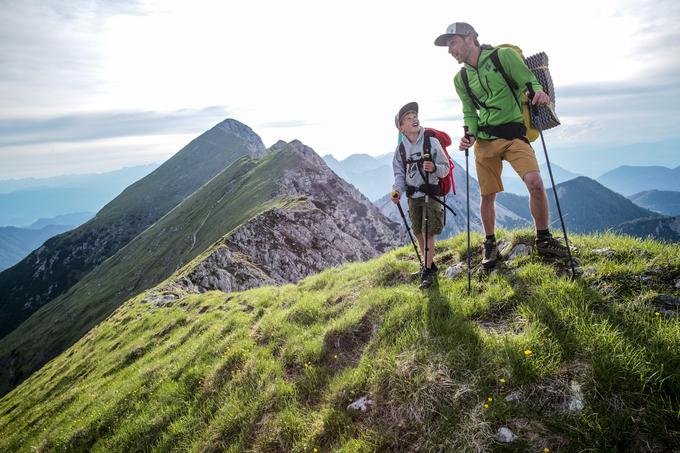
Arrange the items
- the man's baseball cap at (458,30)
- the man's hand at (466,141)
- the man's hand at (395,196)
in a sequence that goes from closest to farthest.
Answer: the man's baseball cap at (458,30) → the man's hand at (466,141) → the man's hand at (395,196)

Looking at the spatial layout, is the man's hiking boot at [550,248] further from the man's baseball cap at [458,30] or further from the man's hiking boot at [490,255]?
the man's baseball cap at [458,30]

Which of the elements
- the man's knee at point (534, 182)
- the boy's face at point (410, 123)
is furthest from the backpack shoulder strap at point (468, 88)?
the man's knee at point (534, 182)

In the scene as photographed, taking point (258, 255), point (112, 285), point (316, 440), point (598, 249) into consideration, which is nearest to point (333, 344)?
point (316, 440)

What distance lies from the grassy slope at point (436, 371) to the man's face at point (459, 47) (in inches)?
183

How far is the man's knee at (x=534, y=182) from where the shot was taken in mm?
6844

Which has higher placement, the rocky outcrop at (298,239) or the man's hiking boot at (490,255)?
the man's hiking boot at (490,255)

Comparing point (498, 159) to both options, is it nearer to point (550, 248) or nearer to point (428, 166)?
point (428, 166)

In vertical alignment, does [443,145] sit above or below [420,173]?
above

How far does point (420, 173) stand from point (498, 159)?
176cm

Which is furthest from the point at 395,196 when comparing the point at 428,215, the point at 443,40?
the point at 443,40

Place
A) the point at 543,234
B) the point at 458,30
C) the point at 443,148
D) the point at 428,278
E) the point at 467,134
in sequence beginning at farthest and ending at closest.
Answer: the point at 443,148 < the point at 428,278 < the point at 467,134 < the point at 458,30 < the point at 543,234

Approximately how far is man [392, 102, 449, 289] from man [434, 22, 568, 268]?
0.75 metres

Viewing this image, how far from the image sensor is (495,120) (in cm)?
743

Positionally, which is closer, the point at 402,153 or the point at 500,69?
the point at 500,69
